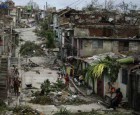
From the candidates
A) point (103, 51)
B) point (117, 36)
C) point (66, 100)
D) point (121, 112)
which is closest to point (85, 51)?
point (103, 51)

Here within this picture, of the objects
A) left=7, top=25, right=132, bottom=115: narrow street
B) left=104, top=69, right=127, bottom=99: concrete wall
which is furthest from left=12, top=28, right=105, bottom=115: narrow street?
left=104, top=69, right=127, bottom=99: concrete wall

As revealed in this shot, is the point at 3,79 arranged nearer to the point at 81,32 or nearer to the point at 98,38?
the point at 98,38

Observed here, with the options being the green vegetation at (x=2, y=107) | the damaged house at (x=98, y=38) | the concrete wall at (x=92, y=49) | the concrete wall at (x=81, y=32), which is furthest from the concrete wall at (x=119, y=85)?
the concrete wall at (x=81, y=32)

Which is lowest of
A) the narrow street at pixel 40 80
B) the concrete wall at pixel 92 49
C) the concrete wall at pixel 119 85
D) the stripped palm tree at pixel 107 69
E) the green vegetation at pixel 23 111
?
the narrow street at pixel 40 80

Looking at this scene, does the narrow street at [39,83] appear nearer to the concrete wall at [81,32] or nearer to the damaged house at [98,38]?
the damaged house at [98,38]

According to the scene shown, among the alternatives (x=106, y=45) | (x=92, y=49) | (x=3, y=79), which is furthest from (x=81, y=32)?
(x=3, y=79)

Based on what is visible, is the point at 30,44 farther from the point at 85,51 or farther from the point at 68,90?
the point at 68,90

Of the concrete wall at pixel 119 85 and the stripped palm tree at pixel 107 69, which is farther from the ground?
the stripped palm tree at pixel 107 69

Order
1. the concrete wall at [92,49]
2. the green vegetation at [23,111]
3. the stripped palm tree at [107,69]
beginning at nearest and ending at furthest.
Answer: the green vegetation at [23,111] → the stripped palm tree at [107,69] → the concrete wall at [92,49]

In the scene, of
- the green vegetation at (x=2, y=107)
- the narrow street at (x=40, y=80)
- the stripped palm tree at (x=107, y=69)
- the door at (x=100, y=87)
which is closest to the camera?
the green vegetation at (x=2, y=107)

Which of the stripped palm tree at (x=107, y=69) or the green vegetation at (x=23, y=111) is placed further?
the stripped palm tree at (x=107, y=69)

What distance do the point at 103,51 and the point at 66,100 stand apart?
13195mm

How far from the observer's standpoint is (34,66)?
43125mm

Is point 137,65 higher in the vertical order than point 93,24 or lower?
lower
